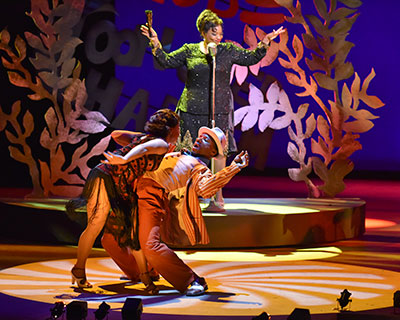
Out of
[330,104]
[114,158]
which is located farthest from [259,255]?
[114,158]

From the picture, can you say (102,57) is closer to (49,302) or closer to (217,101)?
(217,101)

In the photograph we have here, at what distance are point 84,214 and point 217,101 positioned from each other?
1.44 m

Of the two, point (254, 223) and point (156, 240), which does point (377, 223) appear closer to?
point (254, 223)

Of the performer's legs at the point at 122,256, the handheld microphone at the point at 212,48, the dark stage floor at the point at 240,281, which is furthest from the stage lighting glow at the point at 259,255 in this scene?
the handheld microphone at the point at 212,48

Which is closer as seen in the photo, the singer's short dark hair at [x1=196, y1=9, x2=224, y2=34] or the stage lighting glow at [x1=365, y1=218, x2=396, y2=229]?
the singer's short dark hair at [x1=196, y1=9, x2=224, y2=34]

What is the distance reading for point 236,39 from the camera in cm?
1039

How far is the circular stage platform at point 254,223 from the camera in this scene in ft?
23.9

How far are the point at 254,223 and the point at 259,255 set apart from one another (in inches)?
15.1

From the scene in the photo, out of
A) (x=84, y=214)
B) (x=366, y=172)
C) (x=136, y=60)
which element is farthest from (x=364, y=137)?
(x=84, y=214)

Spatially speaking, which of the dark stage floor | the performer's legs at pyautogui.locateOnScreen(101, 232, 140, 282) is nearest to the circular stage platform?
the dark stage floor

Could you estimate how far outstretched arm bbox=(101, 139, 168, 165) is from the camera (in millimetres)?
5102

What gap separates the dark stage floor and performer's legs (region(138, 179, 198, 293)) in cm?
11

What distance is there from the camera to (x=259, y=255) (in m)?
7.02

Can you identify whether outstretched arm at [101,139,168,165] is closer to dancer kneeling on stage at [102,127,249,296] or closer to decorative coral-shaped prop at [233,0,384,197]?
dancer kneeling on stage at [102,127,249,296]
